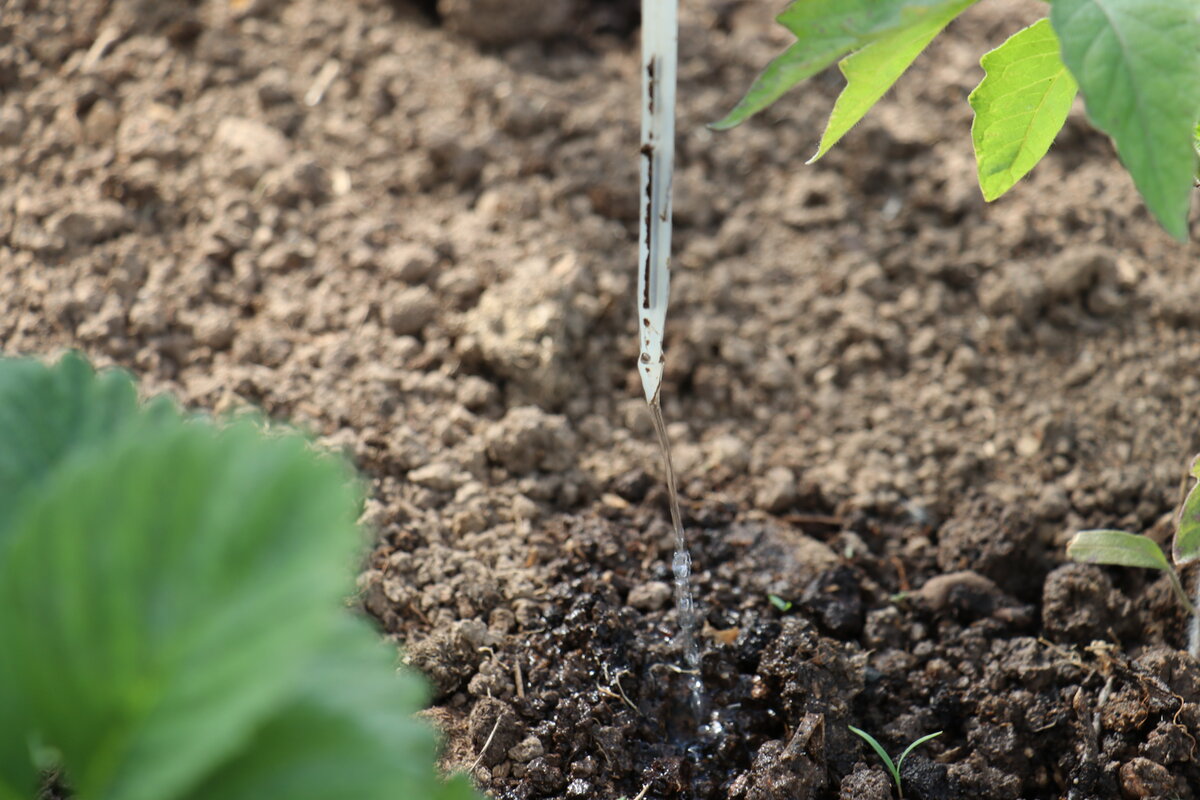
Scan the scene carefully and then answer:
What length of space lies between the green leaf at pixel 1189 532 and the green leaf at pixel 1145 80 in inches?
19.2

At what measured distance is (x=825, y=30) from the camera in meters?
0.84

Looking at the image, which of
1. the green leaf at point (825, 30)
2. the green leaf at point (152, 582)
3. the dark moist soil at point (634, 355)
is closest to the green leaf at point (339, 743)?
the green leaf at point (152, 582)

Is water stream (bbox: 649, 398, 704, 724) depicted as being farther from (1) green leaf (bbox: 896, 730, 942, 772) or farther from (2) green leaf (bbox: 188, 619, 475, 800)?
(2) green leaf (bbox: 188, 619, 475, 800)

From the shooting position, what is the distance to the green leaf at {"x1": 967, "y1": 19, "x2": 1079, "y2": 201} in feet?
3.37

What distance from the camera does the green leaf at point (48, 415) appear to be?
0.71m

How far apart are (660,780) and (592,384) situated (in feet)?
2.22

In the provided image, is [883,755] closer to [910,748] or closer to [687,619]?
[910,748]

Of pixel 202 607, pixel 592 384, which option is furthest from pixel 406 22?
pixel 202 607

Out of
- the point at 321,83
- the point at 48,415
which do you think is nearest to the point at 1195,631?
the point at 48,415

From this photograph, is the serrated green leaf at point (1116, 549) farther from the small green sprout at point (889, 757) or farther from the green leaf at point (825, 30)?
the green leaf at point (825, 30)

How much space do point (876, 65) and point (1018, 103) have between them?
0.22 m

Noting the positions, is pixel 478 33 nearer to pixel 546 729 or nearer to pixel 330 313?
pixel 330 313

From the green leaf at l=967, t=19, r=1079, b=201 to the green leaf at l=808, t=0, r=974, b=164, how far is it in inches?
5.4

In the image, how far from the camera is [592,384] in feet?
5.53
